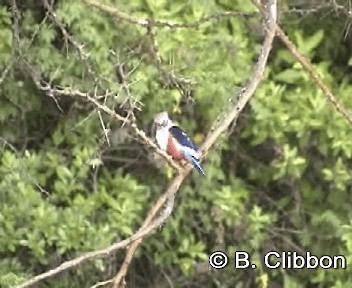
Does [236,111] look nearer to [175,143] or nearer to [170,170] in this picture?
[175,143]

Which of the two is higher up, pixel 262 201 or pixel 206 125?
pixel 206 125

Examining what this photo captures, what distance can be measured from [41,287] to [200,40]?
1102 mm

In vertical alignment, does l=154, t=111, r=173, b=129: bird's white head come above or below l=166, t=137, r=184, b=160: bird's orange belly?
above

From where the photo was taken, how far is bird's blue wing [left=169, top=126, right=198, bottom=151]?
8.54 ft

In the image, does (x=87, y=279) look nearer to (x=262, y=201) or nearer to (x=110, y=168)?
(x=110, y=168)

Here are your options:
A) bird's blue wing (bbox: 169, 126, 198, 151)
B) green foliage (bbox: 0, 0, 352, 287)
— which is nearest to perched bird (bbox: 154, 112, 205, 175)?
bird's blue wing (bbox: 169, 126, 198, 151)

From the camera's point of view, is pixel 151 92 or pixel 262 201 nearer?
pixel 151 92

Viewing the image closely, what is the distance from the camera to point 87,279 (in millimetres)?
3643

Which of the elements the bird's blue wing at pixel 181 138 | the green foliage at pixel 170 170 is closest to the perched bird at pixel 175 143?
the bird's blue wing at pixel 181 138

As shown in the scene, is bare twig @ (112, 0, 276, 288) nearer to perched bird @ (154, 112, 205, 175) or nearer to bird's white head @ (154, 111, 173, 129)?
perched bird @ (154, 112, 205, 175)

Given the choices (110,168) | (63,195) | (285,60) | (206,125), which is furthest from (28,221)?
(285,60)

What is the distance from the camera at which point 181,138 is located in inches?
104

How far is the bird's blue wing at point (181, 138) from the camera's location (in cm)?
260

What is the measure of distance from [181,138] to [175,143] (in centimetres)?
2
